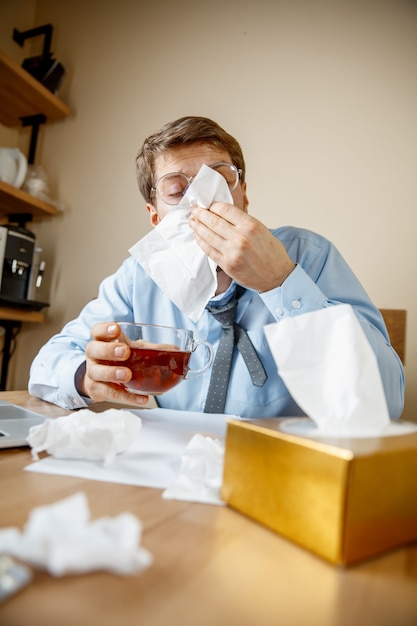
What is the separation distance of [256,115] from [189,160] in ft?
3.62

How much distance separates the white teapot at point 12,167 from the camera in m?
2.11

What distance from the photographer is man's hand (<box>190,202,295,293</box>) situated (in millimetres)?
772

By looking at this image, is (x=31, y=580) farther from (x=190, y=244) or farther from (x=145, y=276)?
(x=145, y=276)

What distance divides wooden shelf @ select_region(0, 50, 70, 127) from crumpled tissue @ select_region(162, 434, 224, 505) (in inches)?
82.3

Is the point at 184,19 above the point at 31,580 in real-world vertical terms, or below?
above

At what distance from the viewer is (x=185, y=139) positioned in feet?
3.68

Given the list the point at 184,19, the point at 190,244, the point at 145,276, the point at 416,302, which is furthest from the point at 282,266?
the point at 184,19

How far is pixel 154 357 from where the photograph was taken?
68cm

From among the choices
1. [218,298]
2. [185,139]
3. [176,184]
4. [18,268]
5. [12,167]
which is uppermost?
[12,167]

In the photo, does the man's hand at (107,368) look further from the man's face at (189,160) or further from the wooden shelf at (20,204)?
the wooden shelf at (20,204)

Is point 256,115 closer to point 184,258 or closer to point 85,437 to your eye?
point 184,258

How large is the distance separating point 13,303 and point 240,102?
4.79 feet

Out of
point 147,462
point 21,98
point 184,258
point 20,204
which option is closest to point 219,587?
point 147,462

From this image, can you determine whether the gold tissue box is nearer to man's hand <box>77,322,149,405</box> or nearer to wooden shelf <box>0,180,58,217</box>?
man's hand <box>77,322,149,405</box>
